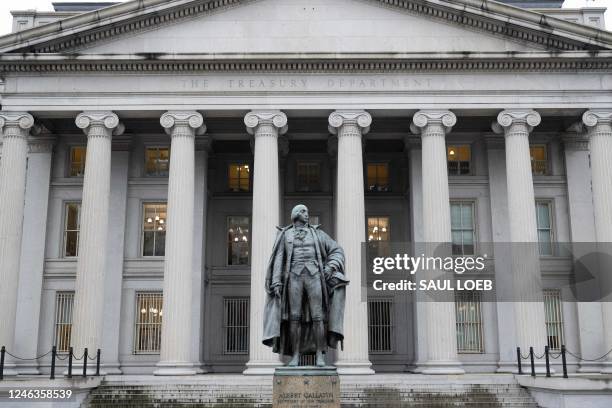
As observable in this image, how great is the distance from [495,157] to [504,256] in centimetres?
435

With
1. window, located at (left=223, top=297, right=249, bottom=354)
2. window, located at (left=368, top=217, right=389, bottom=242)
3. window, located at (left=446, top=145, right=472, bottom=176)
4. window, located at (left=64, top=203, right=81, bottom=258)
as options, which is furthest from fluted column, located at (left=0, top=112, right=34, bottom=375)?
window, located at (left=446, top=145, right=472, bottom=176)

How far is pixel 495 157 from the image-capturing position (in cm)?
3058

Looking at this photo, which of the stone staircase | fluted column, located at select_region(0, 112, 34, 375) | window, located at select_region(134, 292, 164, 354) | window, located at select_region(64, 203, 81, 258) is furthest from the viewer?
window, located at select_region(64, 203, 81, 258)

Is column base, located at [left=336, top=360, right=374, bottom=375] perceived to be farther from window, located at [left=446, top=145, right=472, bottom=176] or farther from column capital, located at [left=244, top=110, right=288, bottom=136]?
window, located at [left=446, top=145, right=472, bottom=176]

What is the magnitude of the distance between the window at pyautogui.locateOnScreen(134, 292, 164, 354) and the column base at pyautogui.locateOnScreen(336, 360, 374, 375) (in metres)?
8.66

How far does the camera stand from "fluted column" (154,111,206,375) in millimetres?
25047

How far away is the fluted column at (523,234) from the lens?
25.4 m

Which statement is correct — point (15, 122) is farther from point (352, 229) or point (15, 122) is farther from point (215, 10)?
point (352, 229)

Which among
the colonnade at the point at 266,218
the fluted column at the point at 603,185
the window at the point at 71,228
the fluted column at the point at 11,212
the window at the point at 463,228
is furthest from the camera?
the window at the point at 463,228

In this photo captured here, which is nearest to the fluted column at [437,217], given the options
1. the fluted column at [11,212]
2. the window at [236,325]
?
the window at [236,325]

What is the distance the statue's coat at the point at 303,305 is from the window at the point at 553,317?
19921mm

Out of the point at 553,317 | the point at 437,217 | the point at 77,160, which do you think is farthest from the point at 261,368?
the point at 77,160

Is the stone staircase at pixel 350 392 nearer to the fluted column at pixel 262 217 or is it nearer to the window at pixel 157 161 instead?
the fluted column at pixel 262 217

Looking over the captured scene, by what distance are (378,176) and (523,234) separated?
9508mm
